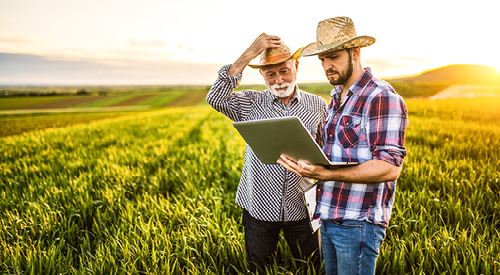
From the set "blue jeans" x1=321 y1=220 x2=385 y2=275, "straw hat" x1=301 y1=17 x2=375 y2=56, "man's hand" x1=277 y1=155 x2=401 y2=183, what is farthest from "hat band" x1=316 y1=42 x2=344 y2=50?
"blue jeans" x1=321 y1=220 x2=385 y2=275

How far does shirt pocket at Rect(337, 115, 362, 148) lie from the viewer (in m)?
1.73

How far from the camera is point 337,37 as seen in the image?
6.08ft

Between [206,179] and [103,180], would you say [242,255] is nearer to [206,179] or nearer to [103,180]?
[206,179]

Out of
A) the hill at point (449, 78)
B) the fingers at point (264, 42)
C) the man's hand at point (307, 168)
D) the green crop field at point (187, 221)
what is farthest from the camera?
the hill at point (449, 78)

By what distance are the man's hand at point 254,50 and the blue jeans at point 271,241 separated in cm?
134

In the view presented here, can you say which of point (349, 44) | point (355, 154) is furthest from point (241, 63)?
point (355, 154)

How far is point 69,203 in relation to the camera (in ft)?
13.9

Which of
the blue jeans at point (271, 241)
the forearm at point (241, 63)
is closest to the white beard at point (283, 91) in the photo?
the forearm at point (241, 63)

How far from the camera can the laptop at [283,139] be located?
1501 mm

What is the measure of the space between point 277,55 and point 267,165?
3.23ft

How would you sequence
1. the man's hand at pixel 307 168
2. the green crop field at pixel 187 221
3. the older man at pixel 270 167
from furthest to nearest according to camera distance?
the green crop field at pixel 187 221, the older man at pixel 270 167, the man's hand at pixel 307 168

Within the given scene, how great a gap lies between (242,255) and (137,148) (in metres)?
6.22

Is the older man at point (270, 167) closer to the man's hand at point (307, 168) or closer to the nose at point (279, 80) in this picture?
the nose at point (279, 80)

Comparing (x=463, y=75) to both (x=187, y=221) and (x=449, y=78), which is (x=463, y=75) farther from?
(x=187, y=221)
